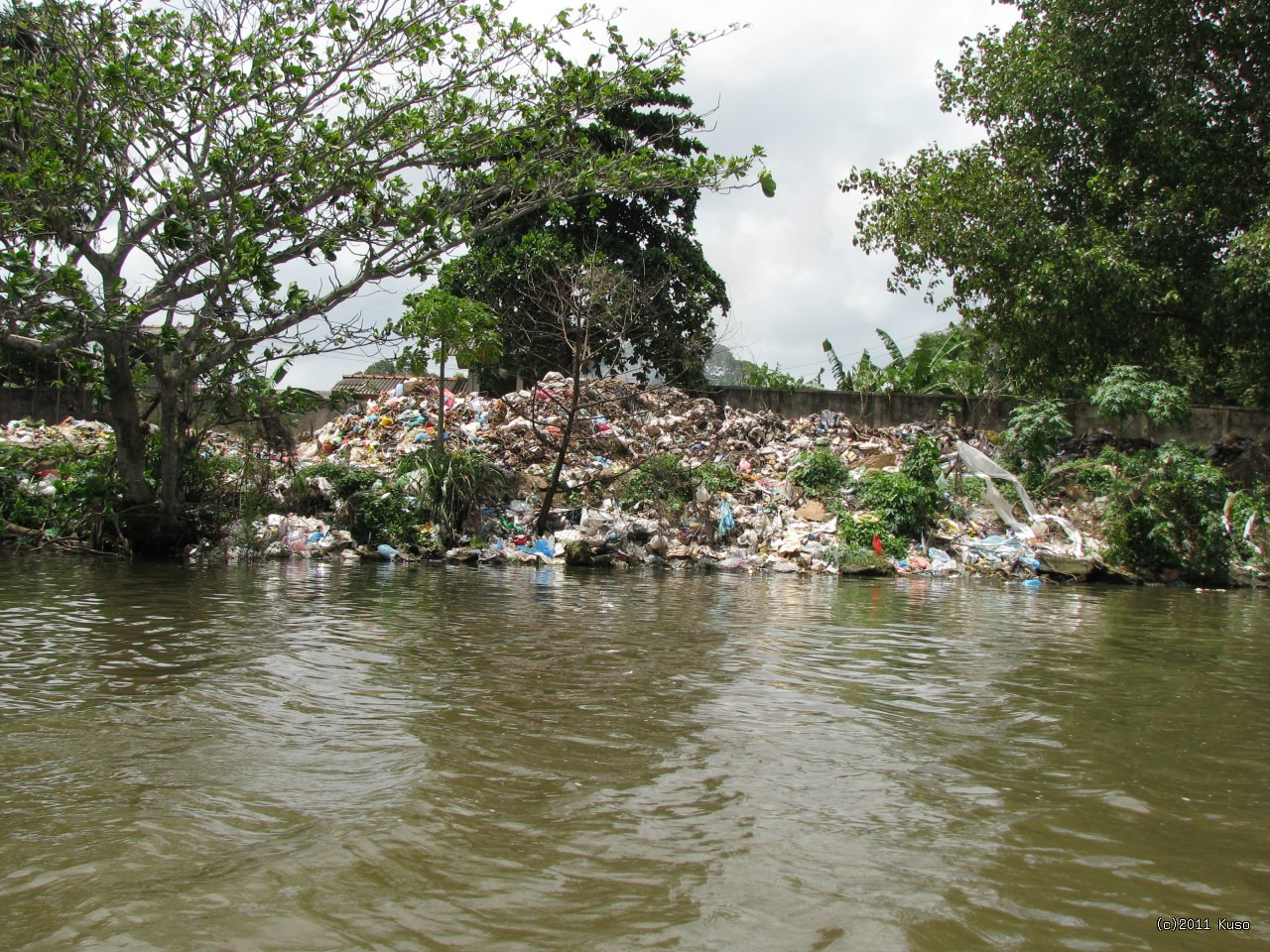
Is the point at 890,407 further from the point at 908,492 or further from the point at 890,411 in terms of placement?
the point at 908,492

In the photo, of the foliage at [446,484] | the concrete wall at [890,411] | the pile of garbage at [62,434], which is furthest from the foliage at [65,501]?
the concrete wall at [890,411]

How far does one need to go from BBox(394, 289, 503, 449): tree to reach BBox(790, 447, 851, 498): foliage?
5.44 m

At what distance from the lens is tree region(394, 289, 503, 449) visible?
13633 mm

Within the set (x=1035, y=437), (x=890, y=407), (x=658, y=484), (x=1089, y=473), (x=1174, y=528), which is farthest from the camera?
(x=890, y=407)

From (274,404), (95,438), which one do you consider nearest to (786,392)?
(274,404)

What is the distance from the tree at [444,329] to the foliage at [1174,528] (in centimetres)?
957

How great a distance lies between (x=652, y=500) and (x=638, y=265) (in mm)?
6866

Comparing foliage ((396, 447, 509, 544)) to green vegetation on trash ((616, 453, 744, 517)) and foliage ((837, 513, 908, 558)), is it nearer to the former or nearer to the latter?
green vegetation on trash ((616, 453, 744, 517))

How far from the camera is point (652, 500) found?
Result: 47.4 ft

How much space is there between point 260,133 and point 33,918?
845cm

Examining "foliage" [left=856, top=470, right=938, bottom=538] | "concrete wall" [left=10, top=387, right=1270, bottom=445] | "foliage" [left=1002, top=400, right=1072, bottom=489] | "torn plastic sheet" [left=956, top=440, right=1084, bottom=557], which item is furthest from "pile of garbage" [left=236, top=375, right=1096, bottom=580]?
"foliage" [left=1002, top=400, right=1072, bottom=489]

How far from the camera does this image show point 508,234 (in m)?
19.9

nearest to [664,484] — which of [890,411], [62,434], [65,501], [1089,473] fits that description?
[890,411]

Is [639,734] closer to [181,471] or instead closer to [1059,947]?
[1059,947]
